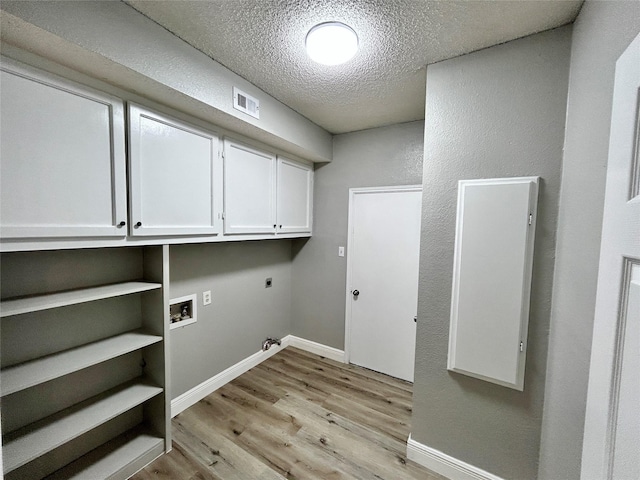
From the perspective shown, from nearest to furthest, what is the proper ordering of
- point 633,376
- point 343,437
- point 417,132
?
point 633,376
point 343,437
point 417,132

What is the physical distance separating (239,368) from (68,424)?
53.8 inches

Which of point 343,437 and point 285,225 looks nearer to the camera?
point 343,437

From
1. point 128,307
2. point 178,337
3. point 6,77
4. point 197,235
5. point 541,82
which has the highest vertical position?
point 541,82

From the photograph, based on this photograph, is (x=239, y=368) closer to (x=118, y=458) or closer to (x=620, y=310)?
(x=118, y=458)

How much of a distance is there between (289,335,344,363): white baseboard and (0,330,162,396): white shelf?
1.82m

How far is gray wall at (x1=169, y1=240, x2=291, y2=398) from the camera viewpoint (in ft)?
6.80

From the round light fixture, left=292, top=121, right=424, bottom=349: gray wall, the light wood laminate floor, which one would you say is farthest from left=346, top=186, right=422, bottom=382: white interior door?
the round light fixture

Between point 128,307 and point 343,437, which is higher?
point 128,307

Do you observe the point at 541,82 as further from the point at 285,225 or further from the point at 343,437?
the point at 343,437

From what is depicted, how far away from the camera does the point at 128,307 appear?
173 cm

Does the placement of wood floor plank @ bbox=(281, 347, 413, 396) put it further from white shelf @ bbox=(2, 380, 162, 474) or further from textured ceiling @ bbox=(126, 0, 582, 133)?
textured ceiling @ bbox=(126, 0, 582, 133)

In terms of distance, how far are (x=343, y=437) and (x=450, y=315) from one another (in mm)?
A: 1221

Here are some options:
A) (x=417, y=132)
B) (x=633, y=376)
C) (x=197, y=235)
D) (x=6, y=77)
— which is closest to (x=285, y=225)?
(x=197, y=235)

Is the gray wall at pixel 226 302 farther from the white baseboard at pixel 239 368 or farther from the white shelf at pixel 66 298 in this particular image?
the white shelf at pixel 66 298
